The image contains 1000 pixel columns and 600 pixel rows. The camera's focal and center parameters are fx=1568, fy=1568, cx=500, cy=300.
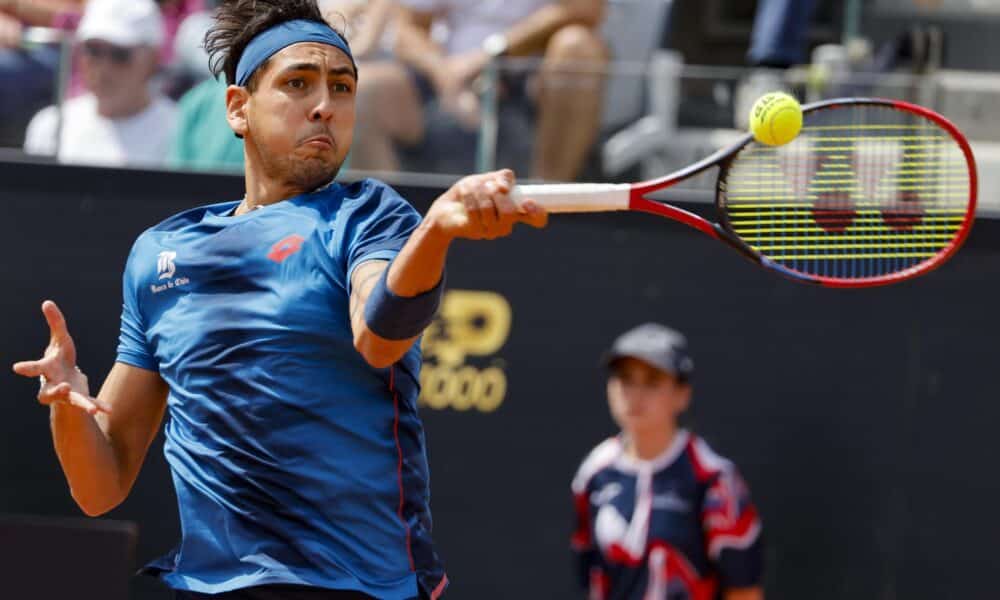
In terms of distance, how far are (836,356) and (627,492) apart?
46.2 inches

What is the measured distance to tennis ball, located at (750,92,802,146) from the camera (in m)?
2.79

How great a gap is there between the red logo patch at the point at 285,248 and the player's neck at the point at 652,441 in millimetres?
2494

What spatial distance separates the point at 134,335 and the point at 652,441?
237 cm

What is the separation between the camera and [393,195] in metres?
2.59

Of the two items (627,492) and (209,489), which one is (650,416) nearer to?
(627,492)

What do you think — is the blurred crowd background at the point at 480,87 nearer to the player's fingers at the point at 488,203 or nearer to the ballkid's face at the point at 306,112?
the ballkid's face at the point at 306,112

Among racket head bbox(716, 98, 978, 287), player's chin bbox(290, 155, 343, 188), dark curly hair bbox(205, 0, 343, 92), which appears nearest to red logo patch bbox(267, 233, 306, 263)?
player's chin bbox(290, 155, 343, 188)

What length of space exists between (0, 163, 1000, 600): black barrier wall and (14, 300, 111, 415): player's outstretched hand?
2.89 metres

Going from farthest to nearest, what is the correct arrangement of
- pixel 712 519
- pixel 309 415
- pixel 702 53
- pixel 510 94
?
pixel 702 53, pixel 510 94, pixel 712 519, pixel 309 415

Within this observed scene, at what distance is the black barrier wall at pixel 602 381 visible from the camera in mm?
5590

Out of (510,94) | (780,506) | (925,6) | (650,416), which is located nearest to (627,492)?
(650,416)

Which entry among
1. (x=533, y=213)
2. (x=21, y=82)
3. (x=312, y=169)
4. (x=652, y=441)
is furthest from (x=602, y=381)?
(x=533, y=213)

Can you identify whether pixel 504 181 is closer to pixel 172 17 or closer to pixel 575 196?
pixel 575 196

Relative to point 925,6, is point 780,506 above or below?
below
